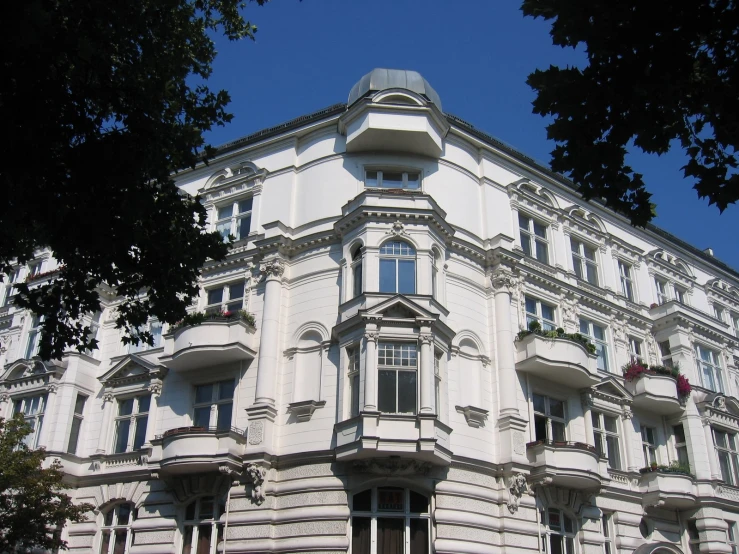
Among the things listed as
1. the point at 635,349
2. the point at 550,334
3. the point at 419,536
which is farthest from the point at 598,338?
the point at 419,536

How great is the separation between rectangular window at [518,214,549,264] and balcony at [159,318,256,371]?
1200cm

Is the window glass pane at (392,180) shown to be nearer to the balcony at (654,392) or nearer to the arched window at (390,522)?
the arched window at (390,522)

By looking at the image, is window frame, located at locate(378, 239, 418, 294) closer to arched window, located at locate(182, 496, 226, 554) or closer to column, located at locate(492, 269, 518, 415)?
column, located at locate(492, 269, 518, 415)

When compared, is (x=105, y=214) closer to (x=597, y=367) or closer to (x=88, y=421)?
(x=88, y=421)

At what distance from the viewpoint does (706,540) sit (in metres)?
30.7

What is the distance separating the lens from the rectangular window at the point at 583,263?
1352 inches

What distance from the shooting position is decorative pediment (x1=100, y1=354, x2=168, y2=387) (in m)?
29.9

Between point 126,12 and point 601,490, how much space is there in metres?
23.3

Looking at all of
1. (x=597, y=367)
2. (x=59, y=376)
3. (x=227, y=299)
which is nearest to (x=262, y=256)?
(x=227, y=299)

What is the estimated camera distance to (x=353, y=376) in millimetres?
25562

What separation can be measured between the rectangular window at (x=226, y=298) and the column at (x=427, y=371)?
8104 mm

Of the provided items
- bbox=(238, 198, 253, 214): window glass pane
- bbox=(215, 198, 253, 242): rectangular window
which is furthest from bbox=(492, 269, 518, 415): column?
bbox=(238, 198, 253, 214): window glass pane

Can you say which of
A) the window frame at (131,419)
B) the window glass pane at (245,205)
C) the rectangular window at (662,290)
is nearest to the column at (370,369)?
the window frame at (131,419)

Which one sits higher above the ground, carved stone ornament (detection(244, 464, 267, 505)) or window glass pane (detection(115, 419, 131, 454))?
window glass pane (detection(115, 419, 131, 454))
